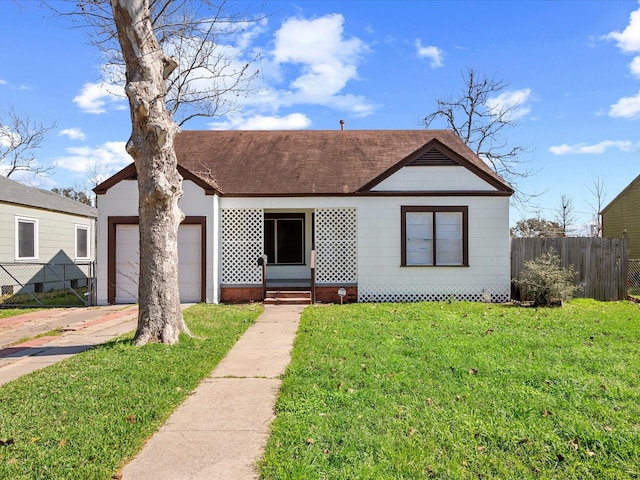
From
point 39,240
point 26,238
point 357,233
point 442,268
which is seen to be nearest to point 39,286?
point 39,240

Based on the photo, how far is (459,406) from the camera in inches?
174

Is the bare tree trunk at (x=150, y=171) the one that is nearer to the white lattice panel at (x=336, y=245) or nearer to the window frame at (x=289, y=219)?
the white lattice panel at (x=336, y=245)

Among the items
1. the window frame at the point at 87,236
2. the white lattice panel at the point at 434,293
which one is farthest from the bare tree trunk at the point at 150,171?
the window frame at the point at 87,236

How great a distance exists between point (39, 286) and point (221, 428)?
15.5 meters

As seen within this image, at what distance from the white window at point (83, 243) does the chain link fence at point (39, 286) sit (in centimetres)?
121

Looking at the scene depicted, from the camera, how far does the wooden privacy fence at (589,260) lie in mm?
13445

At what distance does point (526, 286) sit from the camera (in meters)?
12.6

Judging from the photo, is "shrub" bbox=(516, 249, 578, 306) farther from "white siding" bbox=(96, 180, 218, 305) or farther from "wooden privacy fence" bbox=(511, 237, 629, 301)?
"white siding" bbox=(96, 180, 218, 305)

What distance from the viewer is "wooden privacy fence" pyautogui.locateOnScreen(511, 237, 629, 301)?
44.1 ft

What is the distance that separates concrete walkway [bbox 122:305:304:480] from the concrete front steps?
20.0 ft

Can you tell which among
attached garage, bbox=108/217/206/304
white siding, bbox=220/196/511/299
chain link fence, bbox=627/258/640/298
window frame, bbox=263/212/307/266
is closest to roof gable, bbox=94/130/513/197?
white siding, bbox=220/196/511/299

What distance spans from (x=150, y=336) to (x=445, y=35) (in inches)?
471

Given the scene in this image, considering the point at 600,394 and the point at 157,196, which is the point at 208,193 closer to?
the point at 157,196

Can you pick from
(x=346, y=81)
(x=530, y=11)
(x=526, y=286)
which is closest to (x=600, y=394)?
(x=526, y=286)
